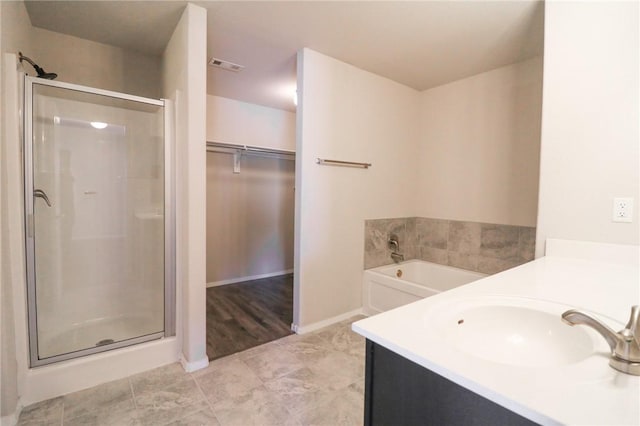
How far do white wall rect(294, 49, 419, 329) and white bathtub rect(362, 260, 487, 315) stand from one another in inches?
5.2

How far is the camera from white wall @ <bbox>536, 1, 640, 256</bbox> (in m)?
1.56

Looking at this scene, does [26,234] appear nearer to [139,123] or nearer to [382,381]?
[139,123]

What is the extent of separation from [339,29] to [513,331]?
7.09 feet

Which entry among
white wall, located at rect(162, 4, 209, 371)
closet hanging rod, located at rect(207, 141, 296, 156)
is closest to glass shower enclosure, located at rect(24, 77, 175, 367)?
white wall, located at rect(162, 4, 209, 371)

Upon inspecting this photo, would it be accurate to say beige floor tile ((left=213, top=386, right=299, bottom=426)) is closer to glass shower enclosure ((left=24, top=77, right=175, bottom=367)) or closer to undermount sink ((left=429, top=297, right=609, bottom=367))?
glass shower enclosure ((left=24, top=77, right=175, bottom=367))

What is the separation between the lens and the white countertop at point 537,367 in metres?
0.54

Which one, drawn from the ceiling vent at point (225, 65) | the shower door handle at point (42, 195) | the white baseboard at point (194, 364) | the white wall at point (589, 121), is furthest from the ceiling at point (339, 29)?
the white baseboard at point (194, 364)

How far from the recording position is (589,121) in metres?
1.67

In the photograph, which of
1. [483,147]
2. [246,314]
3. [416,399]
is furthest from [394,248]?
[416,399]

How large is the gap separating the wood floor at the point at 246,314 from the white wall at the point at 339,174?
33 centimetres

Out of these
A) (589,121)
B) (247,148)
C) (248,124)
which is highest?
(248,124)

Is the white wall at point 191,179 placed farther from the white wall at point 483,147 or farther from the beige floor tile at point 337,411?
the white wall at point 483,147

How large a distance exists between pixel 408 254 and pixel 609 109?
7.19 ft

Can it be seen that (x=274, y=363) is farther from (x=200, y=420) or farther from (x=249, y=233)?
(x=249, y=233)
